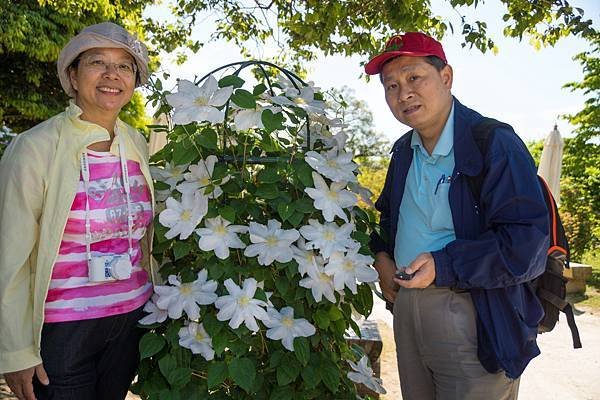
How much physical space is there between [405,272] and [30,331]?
1130mm

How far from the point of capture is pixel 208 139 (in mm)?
1594

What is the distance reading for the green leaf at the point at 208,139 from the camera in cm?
158

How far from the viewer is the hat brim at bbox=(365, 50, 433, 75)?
181 cm

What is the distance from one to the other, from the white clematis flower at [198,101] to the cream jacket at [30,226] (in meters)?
0.39

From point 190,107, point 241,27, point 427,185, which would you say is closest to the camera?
point 190,107

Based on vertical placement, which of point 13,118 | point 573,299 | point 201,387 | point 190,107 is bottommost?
point 573,299

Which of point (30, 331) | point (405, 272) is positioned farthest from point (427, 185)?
point (30, 331)

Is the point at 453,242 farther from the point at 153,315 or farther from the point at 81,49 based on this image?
the point at 81,49

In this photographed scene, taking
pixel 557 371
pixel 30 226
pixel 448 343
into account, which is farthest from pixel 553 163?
pixel 30 226

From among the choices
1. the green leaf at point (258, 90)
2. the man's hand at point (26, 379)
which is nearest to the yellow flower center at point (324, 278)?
the green leaf at point (258, 90)

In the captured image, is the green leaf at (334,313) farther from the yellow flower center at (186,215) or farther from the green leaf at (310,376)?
the yellow flower center at (186,215)

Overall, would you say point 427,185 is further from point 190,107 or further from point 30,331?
point 30,331

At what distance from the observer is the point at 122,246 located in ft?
5.73

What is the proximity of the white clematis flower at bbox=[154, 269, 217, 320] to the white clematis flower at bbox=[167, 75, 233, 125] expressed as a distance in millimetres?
444
